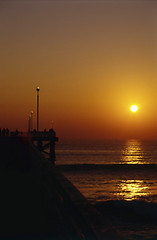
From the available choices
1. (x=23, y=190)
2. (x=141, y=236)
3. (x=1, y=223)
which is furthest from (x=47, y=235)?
(x=141, y=236)

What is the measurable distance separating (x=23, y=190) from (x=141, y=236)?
27.8ft

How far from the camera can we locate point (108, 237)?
2.95 metres

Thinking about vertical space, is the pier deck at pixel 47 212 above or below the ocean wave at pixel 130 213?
above

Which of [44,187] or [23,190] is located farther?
[23,190]

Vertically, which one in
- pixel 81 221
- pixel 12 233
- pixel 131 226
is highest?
pixel 81 221

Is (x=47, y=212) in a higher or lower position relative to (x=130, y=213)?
higher

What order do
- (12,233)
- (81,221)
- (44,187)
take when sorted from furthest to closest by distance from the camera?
(44,187) → (12,233) → (81,221)

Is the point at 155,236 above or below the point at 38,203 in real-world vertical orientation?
below

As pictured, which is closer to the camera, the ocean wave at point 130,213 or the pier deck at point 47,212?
the pier deck at point 47,212

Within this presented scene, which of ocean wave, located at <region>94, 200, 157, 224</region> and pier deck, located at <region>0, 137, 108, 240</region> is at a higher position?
pier deck, located at <region>0, 137, 108, 240</region>

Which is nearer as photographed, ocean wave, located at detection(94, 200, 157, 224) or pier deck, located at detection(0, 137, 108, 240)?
Answer: pier deck, located at detection(0, 137, 108, 240)

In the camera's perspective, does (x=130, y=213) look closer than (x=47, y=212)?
No

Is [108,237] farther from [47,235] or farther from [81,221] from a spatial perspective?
[47,235]

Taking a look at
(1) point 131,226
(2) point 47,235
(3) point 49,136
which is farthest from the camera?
(3) point 49,136
